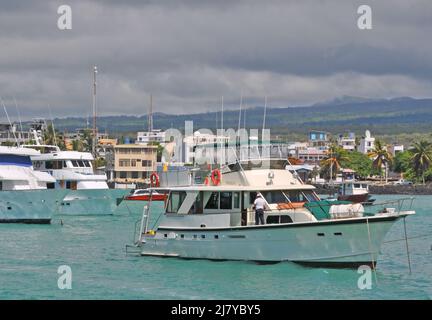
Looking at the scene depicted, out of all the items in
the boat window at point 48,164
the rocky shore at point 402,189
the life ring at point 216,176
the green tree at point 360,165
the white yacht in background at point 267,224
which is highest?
the life ring at point 216,176

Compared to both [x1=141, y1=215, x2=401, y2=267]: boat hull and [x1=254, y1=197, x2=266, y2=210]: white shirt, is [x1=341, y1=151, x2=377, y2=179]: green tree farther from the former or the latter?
[x1=254, y1=197, x2=266, y2=210]: white shirt

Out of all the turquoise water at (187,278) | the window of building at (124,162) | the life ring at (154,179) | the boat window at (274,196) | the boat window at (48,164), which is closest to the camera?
the turquoise water at (187,278)

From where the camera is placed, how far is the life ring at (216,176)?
32.7 metres

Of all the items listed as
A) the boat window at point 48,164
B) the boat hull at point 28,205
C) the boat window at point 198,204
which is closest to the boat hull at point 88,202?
the boat window at point 48,164

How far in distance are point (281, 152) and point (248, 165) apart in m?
1.53

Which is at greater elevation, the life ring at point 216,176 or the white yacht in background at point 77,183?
the life ring at point 216,176

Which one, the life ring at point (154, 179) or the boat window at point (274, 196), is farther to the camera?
the life ring at point (154, 179)

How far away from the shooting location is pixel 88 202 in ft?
217

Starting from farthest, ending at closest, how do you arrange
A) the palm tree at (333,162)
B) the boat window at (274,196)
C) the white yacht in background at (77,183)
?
the palm tree at (333,162)
the white yacht in background at (77,183)
the boat window at (274,196)

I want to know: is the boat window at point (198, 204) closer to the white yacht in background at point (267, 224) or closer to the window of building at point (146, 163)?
the white yacht in background at point (267, 224)

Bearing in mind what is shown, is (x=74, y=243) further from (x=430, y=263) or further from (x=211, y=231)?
(x=430, y=263)

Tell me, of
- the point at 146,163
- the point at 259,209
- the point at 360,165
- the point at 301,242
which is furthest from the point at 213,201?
the point at 360,165

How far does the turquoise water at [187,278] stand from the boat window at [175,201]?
1898 mm

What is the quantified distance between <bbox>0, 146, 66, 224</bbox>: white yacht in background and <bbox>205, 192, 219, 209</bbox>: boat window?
22.7 m
